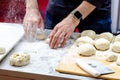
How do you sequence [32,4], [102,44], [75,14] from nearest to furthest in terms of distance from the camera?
1. [102,44]
2. [75,14]
3. [32,4]

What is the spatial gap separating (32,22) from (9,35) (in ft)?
0.43

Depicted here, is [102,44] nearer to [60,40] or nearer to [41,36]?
[60,40]

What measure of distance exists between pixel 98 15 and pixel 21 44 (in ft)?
1.59

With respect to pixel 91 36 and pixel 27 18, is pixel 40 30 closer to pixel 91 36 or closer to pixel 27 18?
pixel 27 18

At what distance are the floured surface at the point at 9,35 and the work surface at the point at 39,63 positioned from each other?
0.02 meters

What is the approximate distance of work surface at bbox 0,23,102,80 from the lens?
2.73 ft

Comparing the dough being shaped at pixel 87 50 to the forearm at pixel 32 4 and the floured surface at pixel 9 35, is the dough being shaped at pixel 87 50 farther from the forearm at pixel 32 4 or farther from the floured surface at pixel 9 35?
the forearm at pixel 32 4

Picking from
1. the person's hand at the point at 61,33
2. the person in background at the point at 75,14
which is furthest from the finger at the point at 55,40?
the person in background at the point at 75,14

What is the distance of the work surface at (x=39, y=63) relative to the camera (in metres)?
0.83

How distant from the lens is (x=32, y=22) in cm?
120

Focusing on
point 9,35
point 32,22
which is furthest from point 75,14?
point 9,35

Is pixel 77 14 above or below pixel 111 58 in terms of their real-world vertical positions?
above

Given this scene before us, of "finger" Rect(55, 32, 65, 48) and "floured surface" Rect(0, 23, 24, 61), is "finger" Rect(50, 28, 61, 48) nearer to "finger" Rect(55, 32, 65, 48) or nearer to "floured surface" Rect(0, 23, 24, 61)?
"finger" Rect(55, 32, 65, 48)

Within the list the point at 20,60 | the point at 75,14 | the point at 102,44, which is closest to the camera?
the point at 20,60
